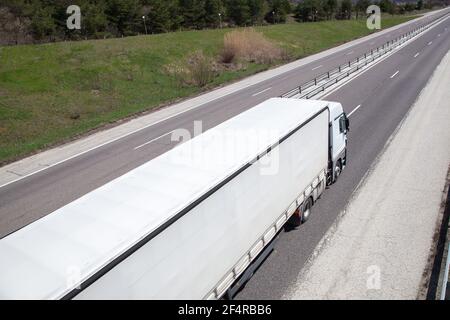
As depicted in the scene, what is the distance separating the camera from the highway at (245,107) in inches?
399

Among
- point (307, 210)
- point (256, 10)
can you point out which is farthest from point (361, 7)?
point (307, 210)

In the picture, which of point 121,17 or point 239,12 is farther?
point 239,12

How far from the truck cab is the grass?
16.4 meters

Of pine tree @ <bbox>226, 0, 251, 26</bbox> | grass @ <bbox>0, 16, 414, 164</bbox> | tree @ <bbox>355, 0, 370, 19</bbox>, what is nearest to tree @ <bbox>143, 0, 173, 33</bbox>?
grass @ <bbox>0, 16, 414, 164</bbox>

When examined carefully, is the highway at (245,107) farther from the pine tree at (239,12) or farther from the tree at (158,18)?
the pine tree at (239,12)

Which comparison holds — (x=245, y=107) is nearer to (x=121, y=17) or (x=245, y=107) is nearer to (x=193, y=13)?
(x=121, y=17)

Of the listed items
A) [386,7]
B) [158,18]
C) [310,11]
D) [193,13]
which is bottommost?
[158,18]

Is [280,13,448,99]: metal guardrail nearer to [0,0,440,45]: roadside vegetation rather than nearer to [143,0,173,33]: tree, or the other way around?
[0,0,440,45]: roadside vegetation

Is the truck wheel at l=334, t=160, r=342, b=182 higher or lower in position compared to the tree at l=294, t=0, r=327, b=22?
lower

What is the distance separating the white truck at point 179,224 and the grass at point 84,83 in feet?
50.8

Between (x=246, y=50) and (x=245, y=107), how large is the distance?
23.5 metres

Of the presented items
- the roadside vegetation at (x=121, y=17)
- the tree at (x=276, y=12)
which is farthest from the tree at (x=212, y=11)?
the tree at (x=276, y=12)

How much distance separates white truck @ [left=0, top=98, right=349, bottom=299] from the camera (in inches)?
197

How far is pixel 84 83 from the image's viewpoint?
114 feet
